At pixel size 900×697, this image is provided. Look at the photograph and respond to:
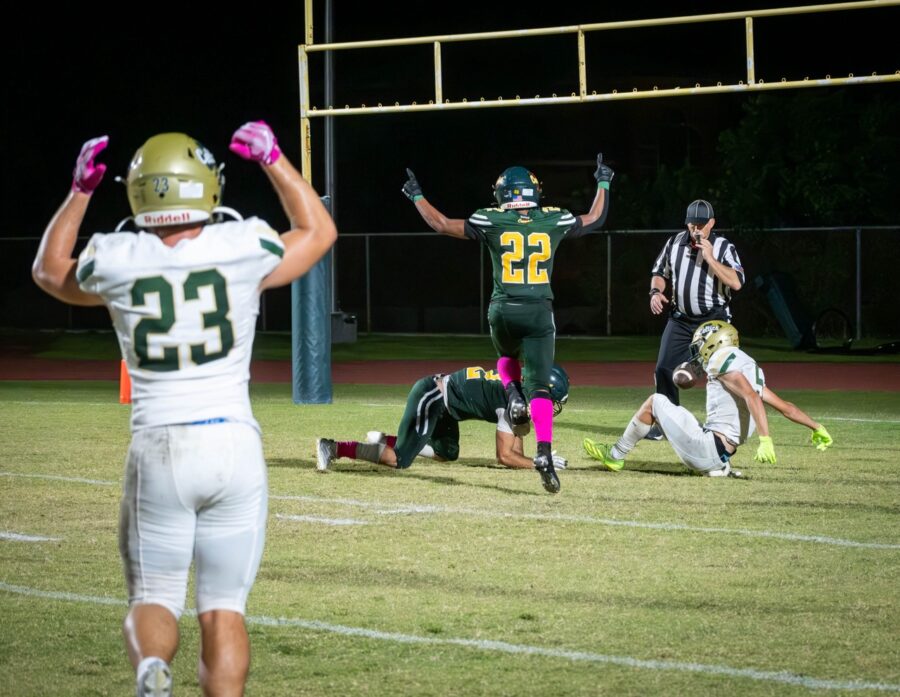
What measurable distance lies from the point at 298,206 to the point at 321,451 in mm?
5993

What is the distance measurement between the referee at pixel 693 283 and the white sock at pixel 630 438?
1.69 metres

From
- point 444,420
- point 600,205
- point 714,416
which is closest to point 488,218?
point 600,205

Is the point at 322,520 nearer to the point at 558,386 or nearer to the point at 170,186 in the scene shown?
the point at 558,386

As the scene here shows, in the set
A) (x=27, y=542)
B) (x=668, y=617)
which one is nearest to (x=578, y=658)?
(x=668, y=617)

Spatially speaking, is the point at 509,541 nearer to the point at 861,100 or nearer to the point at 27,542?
the point at 27,542

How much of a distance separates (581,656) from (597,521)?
295cm

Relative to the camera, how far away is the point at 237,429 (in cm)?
409

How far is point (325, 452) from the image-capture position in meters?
10.3

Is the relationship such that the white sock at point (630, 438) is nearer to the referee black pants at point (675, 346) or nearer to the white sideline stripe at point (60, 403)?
the referee black pants at point (675, 346)

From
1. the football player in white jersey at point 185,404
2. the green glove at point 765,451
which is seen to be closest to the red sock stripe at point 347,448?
the green glove at point 765,451

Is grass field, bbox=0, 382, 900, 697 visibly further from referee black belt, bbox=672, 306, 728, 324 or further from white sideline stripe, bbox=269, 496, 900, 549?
referee black belt, bbox=672, 306, 728, 324

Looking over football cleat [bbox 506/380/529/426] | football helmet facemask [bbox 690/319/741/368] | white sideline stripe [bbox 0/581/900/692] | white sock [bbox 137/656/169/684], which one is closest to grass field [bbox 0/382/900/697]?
white sideline stripe [bbox 0/581/900/692]

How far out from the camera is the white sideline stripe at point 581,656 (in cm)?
501

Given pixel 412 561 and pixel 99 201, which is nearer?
pixel 412 561
